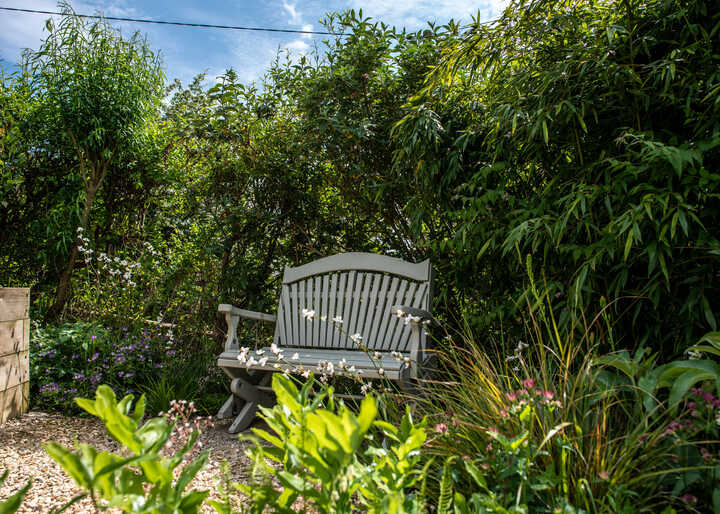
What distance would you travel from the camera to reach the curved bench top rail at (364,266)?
2.91 m

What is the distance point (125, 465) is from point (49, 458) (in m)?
2.08

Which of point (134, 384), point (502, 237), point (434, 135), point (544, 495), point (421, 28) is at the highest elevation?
point (421, 28)

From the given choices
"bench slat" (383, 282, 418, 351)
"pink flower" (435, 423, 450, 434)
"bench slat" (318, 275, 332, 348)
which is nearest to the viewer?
"pink flower" (435, 423, 450, 434)

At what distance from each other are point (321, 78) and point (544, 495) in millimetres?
3030

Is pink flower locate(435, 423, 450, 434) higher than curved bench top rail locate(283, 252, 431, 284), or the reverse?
curved bench top rail locate(283, 252, 431, 284)

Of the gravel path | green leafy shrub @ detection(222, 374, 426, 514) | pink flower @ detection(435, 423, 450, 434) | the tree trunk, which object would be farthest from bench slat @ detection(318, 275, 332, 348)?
the tree trunk

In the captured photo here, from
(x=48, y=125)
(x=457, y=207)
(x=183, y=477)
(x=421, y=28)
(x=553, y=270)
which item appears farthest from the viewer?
(x=48, y=125)

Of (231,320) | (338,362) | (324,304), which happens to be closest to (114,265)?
(231,320)

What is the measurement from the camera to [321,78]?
11.0 feet

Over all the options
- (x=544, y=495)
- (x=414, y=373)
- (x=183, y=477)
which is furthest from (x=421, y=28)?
(x=183, y=477)

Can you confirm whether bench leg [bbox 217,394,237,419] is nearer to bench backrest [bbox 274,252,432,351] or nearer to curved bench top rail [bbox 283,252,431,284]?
bench backrest [bbox 274,252,432,351]

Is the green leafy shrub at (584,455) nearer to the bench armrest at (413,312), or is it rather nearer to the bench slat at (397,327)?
the bench armrest at (413,312)

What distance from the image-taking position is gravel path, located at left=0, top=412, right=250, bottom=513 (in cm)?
174

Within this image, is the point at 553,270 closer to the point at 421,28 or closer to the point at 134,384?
the point at 421,28
